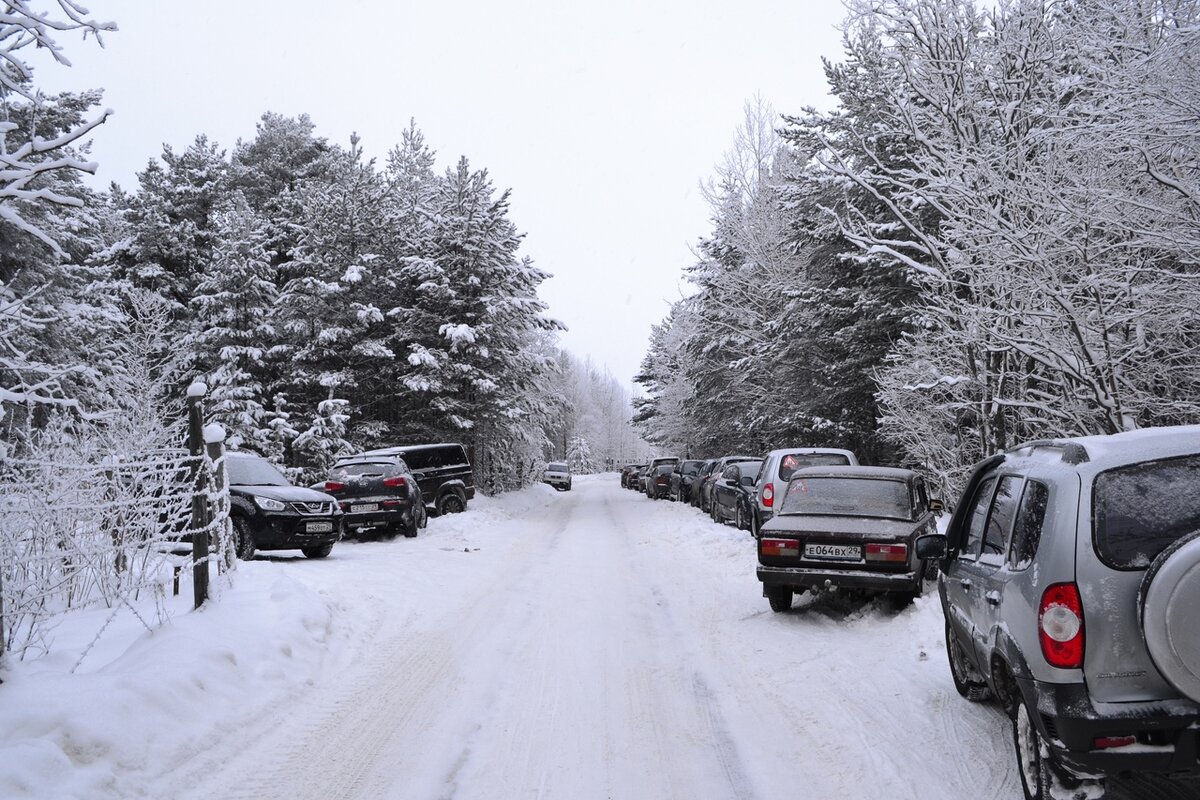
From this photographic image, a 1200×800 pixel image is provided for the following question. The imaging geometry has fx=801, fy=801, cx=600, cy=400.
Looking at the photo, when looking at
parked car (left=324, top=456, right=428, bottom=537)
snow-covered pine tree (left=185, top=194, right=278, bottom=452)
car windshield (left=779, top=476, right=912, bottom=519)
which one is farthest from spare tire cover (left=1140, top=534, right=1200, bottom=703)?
snow-covered pine tree (left=185, top=194, right=278, bottom=452)

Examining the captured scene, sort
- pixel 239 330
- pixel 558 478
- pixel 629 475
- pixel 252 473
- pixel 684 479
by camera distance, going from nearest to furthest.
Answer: pixel 252 473, pixel 239 330, pixel 684 479, pixel 558 478, pixel 629 475

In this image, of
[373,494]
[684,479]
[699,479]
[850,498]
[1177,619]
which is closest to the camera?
[1177,619]

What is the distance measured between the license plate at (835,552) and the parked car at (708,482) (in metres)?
13.6

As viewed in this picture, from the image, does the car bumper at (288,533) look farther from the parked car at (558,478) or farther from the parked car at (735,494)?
the parked car at (558,478)

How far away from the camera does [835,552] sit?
8.49 metres

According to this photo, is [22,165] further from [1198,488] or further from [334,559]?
[334,559]

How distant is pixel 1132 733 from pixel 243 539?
12268mm

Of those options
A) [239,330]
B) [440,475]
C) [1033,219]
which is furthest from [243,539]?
[239,330]

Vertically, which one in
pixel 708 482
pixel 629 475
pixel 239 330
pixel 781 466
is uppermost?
pixel 239 330

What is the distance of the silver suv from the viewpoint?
329 centimetres

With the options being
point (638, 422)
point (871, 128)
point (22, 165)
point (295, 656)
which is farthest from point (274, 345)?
point (638, 422)

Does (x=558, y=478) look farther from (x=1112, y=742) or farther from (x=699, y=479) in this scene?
(x=1112, y=742)

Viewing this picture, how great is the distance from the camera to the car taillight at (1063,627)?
3439 mm

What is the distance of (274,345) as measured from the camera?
→ 29.6m
